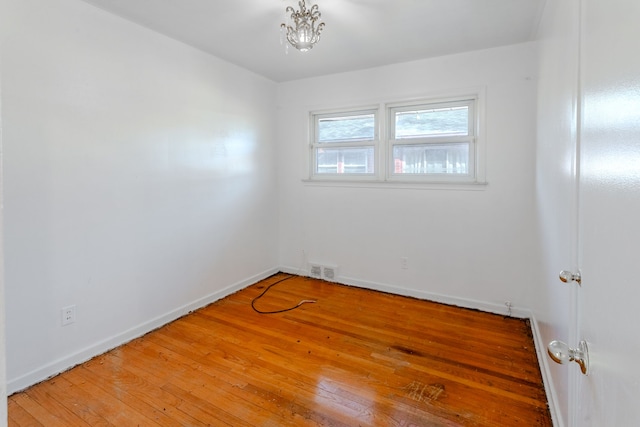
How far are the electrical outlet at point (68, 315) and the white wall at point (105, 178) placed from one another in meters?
0.04

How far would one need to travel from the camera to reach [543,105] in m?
2.32

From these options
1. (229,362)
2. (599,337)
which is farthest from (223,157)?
(599,337)

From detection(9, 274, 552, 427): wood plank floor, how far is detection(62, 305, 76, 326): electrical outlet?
1.05 feet

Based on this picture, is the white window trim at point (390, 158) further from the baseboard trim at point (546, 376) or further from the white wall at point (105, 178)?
the baseboard trim at point (546, 376)

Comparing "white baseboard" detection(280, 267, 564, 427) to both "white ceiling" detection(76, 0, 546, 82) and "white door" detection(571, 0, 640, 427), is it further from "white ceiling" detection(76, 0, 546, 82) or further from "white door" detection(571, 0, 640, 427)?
"white ceiling" detection(76, 0, 546, 82)

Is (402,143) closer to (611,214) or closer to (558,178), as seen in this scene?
(558,178)

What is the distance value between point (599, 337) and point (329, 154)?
3383 millimetres

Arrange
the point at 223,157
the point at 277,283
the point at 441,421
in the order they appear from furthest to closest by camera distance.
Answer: the point at 277,283
the point at 223,157
the point at 441,421

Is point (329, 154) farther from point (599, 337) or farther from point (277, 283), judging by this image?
point (599, 337)

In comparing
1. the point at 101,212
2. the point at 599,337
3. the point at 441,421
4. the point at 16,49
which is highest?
the point at 16,49

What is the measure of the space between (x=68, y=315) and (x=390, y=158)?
3064 mm

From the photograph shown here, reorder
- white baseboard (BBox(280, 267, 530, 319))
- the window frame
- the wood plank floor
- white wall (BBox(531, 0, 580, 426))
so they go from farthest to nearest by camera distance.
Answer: the window frame
white baseboard (BBox(280, 267, 530, 319))
the wood plank floor
white wall (BBox(531, 0, 580, 426))

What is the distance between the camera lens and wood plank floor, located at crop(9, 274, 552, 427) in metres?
1.80

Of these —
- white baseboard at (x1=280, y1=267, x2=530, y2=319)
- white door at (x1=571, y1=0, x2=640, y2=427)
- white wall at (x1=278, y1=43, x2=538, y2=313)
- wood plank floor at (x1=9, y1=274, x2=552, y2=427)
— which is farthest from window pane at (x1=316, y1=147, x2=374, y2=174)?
white door at (x1=571, y1=0, x2=640, y2=427)
